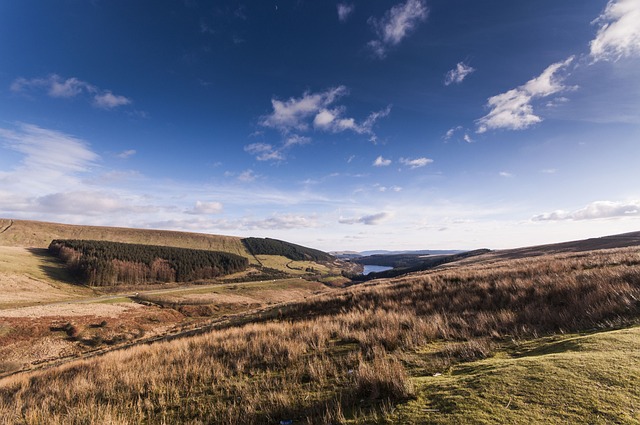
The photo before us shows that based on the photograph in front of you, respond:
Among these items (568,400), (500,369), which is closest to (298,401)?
(500,369)

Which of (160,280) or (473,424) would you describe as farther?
(160,280)

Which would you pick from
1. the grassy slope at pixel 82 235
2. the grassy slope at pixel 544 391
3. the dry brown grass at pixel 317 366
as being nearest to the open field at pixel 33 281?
the grassy slope at pixel 82 235

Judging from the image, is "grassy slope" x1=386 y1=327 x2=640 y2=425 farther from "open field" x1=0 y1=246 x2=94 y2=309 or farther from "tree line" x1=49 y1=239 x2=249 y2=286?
"tree line" x1=49 y1=239 x2=249 y2=286

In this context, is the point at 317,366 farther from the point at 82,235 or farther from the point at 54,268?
the point at 82,235

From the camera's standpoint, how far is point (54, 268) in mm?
90312

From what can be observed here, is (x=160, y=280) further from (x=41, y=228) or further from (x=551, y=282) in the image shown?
(x=551, y=282)

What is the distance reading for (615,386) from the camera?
335cm

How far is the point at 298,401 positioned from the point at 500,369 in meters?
3.58

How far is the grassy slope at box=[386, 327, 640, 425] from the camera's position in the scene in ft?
9.90

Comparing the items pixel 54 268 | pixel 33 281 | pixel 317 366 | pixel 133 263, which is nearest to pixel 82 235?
pixel 133 263

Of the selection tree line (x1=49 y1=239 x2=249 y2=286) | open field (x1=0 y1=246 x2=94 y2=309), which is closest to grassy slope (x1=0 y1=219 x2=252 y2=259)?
tree line (x1=49 y1=239 x2=249 y2=286)

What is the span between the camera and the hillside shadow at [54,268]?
275ft

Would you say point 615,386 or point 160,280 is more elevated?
point 615,386

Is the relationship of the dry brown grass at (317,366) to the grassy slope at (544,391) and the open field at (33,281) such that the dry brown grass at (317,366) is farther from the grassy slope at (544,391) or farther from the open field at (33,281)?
the open field at (33,281)
